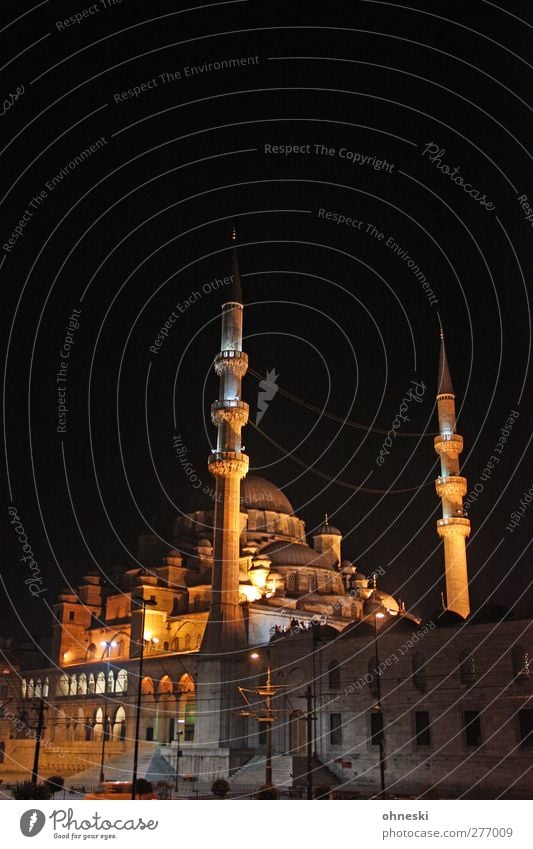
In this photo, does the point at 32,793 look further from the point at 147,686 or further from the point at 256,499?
the point at 256,499

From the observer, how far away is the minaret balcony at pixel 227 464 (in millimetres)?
45125

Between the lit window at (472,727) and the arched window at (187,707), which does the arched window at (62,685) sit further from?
the lit window at (472,727)

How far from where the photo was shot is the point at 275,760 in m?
38.5

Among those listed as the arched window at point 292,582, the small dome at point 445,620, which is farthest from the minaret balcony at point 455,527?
the arched window at point 292,582

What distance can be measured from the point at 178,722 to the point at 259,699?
6.94 metres

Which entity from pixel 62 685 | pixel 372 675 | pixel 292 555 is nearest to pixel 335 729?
pixel 372 675

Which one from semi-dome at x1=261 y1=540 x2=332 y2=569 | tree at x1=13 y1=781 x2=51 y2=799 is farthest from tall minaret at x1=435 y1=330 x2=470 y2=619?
tree at x1=13 y1=781 x2=51 y2=799

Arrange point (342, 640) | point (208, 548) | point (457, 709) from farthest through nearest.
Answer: point (208, 548)
point (342, 640)
point (457, 709)

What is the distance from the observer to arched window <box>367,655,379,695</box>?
127 feet

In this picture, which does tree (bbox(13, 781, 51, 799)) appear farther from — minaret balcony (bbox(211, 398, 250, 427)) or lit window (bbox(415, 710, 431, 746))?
minaret balcony (bbox(211, 398, 250, 427))

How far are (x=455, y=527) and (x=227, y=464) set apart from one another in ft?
46.9

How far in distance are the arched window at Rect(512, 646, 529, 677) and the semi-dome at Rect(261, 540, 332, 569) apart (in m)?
27.2
